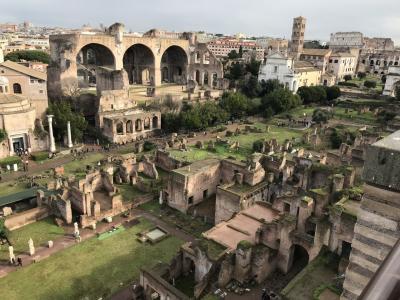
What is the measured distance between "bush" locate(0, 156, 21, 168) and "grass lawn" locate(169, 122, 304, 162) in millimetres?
15791

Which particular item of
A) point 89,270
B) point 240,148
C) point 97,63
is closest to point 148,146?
point 240,148

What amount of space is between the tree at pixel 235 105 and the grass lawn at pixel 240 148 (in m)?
3.74

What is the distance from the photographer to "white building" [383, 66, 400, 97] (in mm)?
68106

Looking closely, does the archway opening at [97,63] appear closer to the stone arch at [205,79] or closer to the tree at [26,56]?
the stone arch at [205,79]

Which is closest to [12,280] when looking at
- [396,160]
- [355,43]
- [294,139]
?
[396,160]

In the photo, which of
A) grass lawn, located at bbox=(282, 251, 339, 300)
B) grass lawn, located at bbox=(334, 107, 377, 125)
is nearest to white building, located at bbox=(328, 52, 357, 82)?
grass lawn, located at bbox=(334, 107, 377, 125)

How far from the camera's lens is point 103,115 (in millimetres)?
44906

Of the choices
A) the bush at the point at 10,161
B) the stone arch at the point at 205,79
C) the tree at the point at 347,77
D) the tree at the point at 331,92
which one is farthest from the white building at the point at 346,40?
the bush at the point at 10,161

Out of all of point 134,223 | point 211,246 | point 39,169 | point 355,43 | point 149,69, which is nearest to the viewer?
point 211,246

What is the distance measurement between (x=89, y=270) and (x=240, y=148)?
2313 centimetres

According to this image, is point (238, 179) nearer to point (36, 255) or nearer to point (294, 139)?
point (36, 255)

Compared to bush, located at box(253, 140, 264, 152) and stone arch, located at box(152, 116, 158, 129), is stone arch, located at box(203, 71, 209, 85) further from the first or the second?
bush, located at box(253, 140, 264, 152)

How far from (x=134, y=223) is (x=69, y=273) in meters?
6.11

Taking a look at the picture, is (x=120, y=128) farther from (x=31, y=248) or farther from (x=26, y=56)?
(x=26, y=56)
